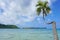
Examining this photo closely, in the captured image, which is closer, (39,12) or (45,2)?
(39,12)

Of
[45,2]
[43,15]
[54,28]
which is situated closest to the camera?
[54,28]

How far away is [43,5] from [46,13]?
28.7 inches

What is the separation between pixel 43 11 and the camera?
54.9 feet

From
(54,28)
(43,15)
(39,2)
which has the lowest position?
(54,28)

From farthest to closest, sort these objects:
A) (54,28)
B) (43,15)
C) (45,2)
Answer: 1. (45,2)
2. (43,15)
3. (54,28)

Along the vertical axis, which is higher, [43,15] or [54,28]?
[43,15]

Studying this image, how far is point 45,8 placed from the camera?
17109 millimetres

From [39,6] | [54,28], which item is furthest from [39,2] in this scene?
[54,28]

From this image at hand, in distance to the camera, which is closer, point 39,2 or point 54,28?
point 54,28

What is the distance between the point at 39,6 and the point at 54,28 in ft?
9.44

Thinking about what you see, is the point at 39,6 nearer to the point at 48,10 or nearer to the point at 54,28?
the point at 48,10

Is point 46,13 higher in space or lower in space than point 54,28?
higher

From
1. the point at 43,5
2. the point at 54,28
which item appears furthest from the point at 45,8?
the point at 54,28

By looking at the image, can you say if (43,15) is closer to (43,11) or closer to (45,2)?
(43,11)
